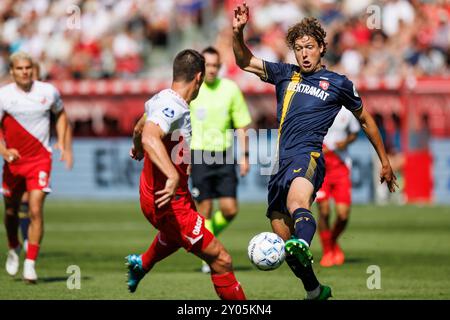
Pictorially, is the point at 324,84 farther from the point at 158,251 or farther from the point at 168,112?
the point at 158,251

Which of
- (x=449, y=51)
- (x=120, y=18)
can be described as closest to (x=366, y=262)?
(x=449, y=51)

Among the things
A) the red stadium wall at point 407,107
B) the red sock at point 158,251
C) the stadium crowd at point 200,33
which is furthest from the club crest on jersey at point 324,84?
the red stadium wall at point 407,107

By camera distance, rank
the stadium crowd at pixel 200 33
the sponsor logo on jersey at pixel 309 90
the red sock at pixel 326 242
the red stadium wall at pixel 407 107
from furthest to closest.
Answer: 1. the stadium crowd at pixel 200 33
2. the red stadium wall at pixel 407 107
3. the red sock at pixel 326 242
4. the sponsor logo on jersey at pixel 309 90

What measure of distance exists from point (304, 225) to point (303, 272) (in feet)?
1.75

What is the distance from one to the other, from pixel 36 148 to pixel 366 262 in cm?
482

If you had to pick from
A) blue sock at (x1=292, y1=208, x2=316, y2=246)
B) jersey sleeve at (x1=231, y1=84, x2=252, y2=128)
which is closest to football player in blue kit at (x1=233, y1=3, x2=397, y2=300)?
blue sock at (x1=292, y1=208, x2=316, y2=246)

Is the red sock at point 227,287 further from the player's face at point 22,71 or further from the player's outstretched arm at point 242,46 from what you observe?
the player's face at point 22,71

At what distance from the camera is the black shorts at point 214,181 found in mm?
14133

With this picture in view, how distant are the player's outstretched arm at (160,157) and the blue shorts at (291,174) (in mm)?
1424

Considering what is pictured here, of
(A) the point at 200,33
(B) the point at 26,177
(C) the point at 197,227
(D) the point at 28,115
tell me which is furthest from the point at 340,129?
(A) the point at 200,33

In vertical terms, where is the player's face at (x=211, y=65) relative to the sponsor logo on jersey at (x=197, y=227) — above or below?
above

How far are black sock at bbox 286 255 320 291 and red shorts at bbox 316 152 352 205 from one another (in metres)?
4.85

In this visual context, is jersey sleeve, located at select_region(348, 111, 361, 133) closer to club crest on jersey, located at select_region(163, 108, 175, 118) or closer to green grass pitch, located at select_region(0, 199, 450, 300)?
green grass pitch, located at select_region(0, 199, 450, 300)

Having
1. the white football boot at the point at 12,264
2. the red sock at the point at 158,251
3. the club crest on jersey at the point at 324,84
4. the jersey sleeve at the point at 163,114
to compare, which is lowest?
the white football boot at the point at 12,264
